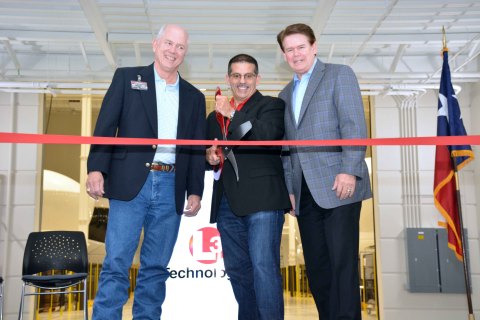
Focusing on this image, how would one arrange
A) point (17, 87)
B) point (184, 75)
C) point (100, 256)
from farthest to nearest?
point (100, 256) → point (184, 75) → point (17, 87)

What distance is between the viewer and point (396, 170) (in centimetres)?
678

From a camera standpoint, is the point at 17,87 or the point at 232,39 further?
the point at 17,87

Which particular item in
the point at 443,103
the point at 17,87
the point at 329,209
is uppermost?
the point at 17,87

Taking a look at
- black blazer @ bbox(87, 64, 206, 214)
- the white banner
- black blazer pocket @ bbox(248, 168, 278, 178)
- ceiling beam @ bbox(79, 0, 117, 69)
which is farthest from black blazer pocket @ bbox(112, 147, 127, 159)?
ceiling beam @ bbox(79, 0, 117, 69)

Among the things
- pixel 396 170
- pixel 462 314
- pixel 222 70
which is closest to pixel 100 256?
pixel 222 70

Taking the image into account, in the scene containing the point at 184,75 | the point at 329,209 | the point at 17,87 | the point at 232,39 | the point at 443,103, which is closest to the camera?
the point at 329,209

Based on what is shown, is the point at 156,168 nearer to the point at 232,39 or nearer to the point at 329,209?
the point at 329,209

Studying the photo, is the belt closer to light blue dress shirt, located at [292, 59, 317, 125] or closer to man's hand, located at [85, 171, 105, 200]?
man's hand, located at [85, 171, 105, 200]

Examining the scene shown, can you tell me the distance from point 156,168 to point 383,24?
391cm

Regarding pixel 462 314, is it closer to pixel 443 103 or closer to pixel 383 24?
pixel 443 103

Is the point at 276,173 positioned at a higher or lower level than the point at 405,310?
higher

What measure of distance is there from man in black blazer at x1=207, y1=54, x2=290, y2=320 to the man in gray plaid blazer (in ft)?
0.33

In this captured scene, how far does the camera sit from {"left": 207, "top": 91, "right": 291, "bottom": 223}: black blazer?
2.48 m

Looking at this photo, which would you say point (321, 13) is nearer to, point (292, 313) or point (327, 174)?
point (327, 174)
